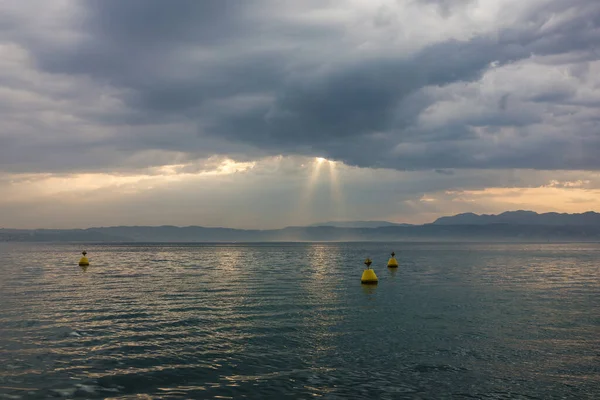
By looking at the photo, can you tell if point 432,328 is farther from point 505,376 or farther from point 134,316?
point 134,316

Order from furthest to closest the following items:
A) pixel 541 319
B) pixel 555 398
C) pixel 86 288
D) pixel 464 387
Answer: pixel 86 288
pixel 541 319
pixel 464 387
pixel 555 398

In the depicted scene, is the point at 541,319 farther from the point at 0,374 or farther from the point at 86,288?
the point at 86,288

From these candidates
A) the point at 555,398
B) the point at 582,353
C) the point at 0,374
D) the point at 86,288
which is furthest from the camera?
the point at 86,288

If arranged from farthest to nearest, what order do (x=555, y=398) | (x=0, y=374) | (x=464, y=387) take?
(x=0, y=374) < (x=464, y=387) < (x=555, y=398)

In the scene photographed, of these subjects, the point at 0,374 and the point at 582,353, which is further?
the point at 582,353

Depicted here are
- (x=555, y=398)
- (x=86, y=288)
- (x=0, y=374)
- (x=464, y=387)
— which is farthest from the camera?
(x=86, y=288)

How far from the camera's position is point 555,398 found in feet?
47.7

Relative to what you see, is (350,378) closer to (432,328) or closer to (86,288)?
(432,328)

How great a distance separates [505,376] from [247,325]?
14.3 m

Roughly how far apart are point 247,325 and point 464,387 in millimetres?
13774

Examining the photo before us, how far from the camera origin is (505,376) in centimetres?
1677

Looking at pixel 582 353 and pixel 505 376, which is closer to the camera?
pixel 505 376

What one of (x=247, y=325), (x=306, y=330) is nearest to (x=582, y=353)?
Result: (x=306, y=330)

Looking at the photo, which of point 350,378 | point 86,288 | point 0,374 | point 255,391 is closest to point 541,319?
point 350,378
